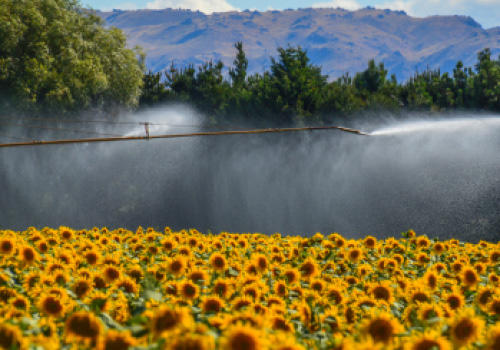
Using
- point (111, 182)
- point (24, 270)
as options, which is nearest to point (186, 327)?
point (24, 270)

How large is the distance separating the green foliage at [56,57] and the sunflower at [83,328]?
27.3 meters

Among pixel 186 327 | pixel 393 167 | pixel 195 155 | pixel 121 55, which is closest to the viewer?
pixel 186 327

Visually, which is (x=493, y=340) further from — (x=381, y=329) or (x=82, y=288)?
(x=82, y=288)

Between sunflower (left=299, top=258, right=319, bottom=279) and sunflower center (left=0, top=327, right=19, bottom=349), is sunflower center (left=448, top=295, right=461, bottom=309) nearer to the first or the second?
sunflower (left=299, top=258, right=319, bottom=279)

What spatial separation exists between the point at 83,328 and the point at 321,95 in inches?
1260

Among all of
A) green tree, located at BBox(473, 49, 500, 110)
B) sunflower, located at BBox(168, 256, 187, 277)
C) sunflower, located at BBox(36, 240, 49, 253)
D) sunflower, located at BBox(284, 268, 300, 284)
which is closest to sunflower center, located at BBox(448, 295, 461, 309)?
sunflower, located at BBox(284, 268, 300, 284)

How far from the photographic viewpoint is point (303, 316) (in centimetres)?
338

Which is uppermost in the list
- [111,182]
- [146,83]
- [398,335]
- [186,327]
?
[146,83]

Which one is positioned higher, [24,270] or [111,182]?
[24,270]

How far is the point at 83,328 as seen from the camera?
248 centimetres

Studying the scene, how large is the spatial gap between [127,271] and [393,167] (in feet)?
88.0

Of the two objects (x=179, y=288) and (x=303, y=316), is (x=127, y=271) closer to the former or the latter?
(x=179, y=288)

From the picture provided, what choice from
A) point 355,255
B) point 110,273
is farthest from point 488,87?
point 110,273

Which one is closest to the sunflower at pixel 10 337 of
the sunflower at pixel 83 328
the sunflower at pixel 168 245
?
the sunflower at pixel 83 328
